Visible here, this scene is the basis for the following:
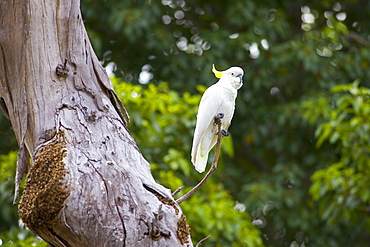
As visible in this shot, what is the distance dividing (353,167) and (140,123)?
1.37 meters

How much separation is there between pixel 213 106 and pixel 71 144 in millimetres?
686

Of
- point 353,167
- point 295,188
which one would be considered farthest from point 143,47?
point 353,167

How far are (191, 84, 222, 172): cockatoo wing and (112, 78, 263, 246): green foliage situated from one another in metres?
0.75

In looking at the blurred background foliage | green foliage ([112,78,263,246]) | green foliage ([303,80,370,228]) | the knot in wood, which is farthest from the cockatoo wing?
the blurred background foliage

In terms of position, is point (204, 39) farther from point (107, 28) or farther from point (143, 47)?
point (107, 28)

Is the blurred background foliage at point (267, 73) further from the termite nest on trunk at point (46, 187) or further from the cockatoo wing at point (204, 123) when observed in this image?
the termite nest on trunk at point (46, 187)

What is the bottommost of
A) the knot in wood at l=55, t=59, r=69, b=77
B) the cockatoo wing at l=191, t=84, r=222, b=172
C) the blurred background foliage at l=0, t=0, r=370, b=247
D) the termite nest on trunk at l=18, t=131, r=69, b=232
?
the blurred background foliage at l=0, t=0, r=370, b=247

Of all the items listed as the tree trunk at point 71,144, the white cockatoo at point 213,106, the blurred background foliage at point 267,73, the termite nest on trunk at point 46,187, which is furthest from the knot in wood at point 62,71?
the blurred background foliage at point 267,73

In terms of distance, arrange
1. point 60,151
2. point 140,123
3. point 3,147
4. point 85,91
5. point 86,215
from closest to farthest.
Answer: point 86,215 → point 60,151 → point 85,91 → point 140,123 → point 3,147

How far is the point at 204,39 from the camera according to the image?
4535 mm

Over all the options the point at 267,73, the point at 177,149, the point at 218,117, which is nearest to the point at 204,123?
the point at 218,117

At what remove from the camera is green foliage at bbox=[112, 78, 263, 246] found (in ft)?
10.2

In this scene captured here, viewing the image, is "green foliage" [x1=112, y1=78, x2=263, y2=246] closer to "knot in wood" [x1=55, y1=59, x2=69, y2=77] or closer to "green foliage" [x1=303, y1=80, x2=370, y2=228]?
"green foliage" [x1=303, y1=80, x2=370, y2=228]

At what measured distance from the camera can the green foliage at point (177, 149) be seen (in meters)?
3.09
